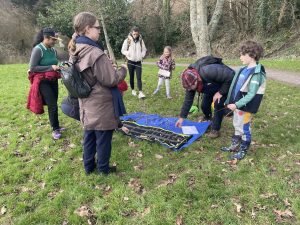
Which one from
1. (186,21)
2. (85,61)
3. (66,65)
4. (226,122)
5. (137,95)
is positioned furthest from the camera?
(186,21)

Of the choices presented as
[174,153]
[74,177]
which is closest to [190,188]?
[174,153]

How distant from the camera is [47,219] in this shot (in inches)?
150

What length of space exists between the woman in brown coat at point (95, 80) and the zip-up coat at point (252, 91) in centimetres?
190

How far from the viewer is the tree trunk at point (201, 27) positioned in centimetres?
762

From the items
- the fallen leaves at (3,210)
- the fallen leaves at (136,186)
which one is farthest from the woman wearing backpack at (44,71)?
the fallen leaves at (136,186)

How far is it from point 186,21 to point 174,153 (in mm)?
21417

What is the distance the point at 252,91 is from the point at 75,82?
2601 mm

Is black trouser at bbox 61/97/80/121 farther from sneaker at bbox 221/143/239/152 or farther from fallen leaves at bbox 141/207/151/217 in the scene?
sneaker at bbox 221/143/239/152

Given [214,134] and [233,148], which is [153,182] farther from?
[214,134]

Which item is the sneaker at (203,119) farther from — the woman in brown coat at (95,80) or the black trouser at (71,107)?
the woman in brown coat at (95,80)

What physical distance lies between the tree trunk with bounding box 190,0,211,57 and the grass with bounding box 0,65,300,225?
89.9 inches

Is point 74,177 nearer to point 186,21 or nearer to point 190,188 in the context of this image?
point 190,188

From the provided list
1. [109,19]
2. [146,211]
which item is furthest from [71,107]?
[109,19]

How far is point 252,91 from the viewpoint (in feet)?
14.6
